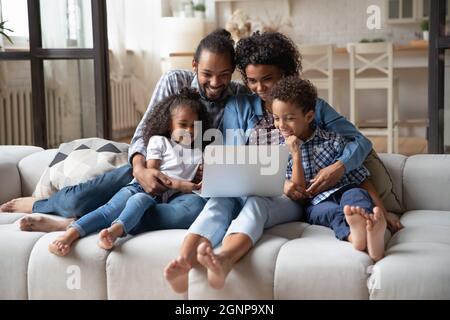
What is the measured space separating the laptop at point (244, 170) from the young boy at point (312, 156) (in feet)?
0.48

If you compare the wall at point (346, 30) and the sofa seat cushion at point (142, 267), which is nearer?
the sofa seat cushion at point (142, 267)

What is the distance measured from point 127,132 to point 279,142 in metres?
4.21

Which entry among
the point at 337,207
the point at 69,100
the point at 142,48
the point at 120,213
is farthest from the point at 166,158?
the point at 142,48

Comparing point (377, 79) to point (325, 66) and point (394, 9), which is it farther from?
point (394, 9)

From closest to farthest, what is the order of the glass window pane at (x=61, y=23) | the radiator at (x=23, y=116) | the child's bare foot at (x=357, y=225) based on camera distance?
the child's bare foot at (x=357, y=225)
the glass window pane at (x=61, y=23)
the radiator at (x=23, y=116)

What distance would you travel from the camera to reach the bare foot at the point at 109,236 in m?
2.11

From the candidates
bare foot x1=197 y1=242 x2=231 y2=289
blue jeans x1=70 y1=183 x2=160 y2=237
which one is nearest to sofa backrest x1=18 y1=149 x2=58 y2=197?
blue jeans x1=70 y1=183 x2=160 y2=237

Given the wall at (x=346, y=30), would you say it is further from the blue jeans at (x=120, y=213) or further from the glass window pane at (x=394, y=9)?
the blue jeans at (x=120, y=213)

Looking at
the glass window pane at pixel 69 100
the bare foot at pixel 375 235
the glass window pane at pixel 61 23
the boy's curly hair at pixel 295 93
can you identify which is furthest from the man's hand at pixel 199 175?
the glass window pane at pixel 61 23

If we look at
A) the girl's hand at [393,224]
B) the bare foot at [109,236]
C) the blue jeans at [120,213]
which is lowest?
the girl's hand at [393,224]

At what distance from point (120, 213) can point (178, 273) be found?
0.46 m

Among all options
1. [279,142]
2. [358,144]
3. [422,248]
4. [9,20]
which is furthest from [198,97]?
[9,20]

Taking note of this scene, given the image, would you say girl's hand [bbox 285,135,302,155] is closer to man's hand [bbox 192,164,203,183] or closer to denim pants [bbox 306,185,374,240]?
denim pants [bbox 306,185,374,240]

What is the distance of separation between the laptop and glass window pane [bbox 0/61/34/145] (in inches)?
78.7
